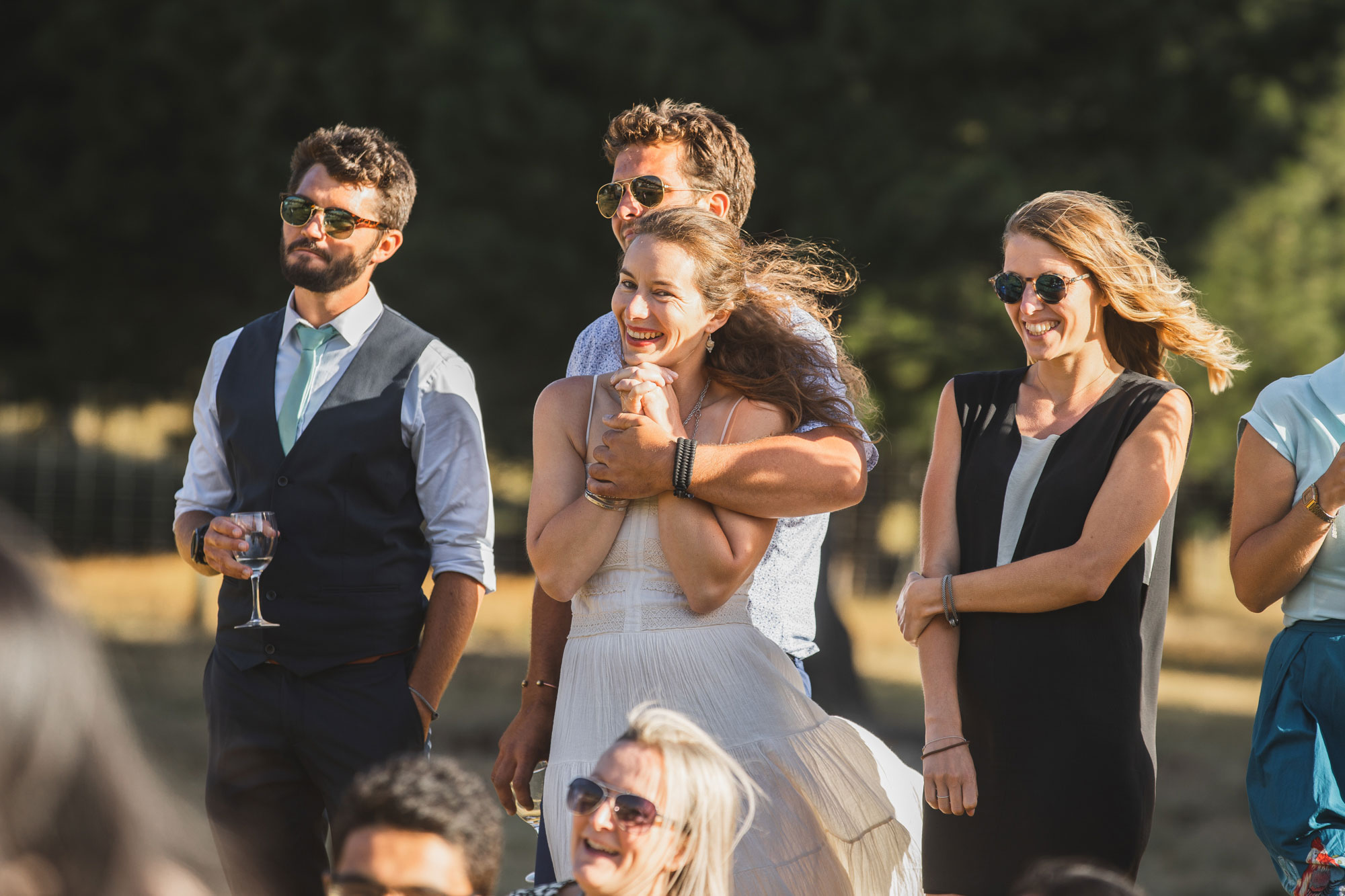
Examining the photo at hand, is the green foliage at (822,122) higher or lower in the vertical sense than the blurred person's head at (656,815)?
higher

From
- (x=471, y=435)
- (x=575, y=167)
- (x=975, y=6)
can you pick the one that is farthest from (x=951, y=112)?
(x=471, y=435)

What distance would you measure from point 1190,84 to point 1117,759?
1144 cm

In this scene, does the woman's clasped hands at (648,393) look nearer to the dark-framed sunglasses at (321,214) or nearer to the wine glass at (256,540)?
the wine glass at (256,540)

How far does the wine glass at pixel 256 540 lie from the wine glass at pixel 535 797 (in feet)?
2.46

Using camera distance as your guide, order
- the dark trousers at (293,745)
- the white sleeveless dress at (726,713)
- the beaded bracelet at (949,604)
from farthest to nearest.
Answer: the dark trousers at (293,745)
the beaded bracelet at (949,604)
the white sleeveless dress at (726,713)

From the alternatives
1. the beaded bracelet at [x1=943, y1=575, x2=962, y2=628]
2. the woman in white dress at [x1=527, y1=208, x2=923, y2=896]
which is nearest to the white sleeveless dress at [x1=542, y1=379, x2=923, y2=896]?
the woman in white dress at [x1=527, y1=208, x2=923, y2=896]

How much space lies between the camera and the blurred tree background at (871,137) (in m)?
11.9

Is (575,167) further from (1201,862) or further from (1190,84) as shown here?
(1201,862)

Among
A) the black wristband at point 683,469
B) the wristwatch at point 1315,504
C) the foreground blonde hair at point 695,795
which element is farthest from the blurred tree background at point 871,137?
the foreground blonde hair at point 695,795

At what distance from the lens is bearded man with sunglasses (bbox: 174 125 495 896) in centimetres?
327

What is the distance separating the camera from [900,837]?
286cm

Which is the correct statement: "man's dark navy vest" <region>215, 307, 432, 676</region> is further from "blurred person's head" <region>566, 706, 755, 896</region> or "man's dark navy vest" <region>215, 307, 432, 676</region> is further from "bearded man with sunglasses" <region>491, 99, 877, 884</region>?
"blurred person's head" <region>566, 706, 755, 896</region>

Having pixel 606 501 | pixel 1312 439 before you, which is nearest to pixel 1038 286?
pixel 1312 439

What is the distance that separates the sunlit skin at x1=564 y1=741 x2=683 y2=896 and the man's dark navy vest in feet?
4.27
